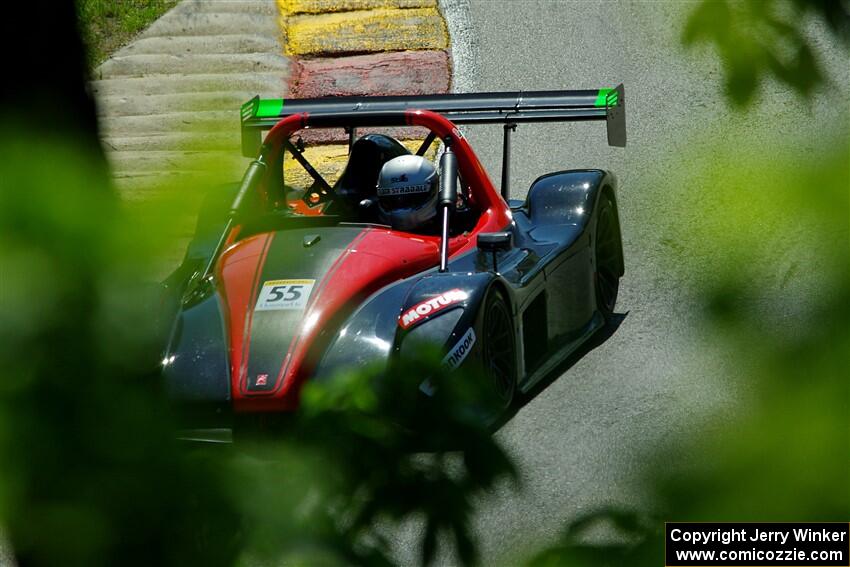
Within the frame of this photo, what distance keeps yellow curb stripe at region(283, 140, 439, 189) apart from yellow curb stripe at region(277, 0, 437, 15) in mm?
2424

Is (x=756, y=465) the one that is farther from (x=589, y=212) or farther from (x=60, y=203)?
(x=589, y=212)

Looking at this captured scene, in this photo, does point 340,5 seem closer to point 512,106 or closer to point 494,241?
point 512,106

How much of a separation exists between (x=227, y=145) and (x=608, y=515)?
73 cm

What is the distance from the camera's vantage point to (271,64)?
1192 cm

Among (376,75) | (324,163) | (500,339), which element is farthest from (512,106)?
(376,75)

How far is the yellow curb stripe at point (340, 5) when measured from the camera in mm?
13234

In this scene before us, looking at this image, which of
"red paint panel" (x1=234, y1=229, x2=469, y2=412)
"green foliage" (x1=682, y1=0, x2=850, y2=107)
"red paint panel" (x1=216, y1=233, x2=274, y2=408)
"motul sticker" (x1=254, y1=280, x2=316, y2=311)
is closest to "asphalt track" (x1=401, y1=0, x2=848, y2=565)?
"green foliage" (x1=682, y1=0, x2=850, y2=107)

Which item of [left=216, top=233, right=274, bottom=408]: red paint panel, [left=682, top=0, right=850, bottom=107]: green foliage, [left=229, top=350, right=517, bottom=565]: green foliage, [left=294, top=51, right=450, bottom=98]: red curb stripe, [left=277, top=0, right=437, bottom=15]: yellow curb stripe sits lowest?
[left=216, top=233, right=274, bottom=408]: red paint panel

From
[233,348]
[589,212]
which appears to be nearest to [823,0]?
[233,348]

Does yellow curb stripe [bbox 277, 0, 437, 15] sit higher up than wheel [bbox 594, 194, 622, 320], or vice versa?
yellow curb stripe [bbox 277, 0, 437, 15]

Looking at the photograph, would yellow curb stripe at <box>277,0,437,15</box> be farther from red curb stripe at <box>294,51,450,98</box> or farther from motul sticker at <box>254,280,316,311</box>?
motul sticker at <box>254,280,316,311</box>

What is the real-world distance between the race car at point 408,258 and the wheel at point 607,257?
12 millimetres

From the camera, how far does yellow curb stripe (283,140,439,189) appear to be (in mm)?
10383

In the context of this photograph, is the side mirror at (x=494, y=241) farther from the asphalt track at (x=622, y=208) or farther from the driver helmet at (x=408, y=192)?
the asphalt track at (x=622, y=208)
